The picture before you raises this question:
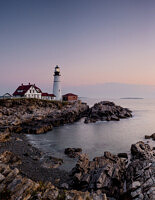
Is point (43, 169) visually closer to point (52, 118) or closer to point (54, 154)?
point (54, 154)

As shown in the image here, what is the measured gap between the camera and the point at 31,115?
4912 centimetres

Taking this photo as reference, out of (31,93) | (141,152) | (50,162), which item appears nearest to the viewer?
(50,162)

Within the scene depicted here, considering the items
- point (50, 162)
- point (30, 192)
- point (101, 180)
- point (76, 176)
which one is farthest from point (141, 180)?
point (50, 162)

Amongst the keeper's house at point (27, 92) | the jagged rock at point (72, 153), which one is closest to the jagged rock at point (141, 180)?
the jagged rock at point (72, 153)

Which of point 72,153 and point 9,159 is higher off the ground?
point 9,159

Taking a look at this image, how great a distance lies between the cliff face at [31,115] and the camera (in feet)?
125

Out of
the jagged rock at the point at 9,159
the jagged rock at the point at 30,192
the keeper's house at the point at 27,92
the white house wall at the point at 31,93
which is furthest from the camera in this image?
the white house wall at the point at 31,93

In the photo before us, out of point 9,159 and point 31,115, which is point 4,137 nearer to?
point 9,159

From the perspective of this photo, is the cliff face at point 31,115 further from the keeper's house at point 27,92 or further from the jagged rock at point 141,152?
the jagged rock at point 141,152

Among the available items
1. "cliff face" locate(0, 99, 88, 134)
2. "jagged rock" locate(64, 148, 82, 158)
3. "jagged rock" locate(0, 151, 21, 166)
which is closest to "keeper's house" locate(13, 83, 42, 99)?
"cliff face" locate(0, 99, 88, 134)

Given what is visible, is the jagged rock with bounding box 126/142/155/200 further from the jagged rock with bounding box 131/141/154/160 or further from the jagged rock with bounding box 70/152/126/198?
the jagged rock with bounding box 131/141/154/160

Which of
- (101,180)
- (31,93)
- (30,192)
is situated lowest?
(101,180)

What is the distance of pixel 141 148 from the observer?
23.8 m

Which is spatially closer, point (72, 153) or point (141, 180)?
point (141, 180)
